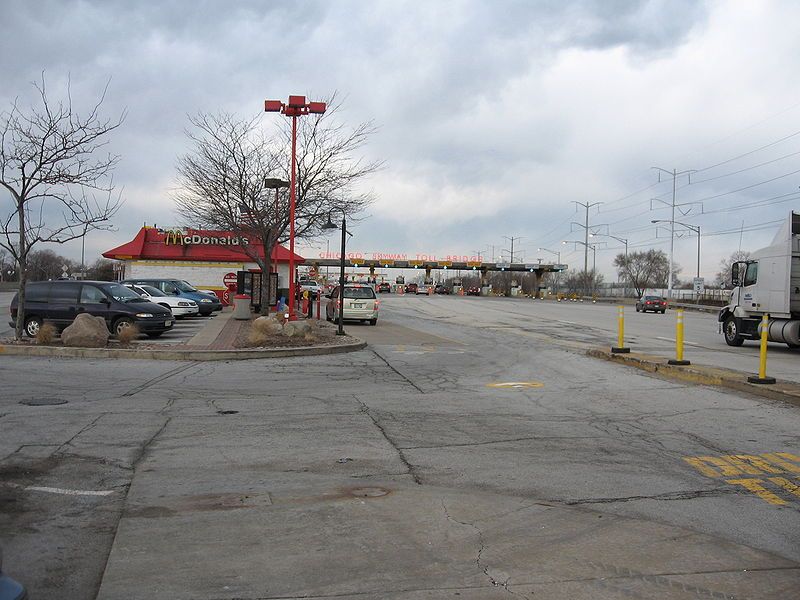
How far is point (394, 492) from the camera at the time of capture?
6.00 meters

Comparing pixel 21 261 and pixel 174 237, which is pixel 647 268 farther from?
pixel 21 261

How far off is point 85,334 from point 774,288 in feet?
61.0

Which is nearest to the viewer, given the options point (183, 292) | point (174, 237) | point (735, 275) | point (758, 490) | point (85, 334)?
point (758, 490)

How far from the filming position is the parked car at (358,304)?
28453mm

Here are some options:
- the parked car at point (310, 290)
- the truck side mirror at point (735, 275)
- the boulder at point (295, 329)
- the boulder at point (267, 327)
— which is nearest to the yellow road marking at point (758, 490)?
the boulder at point (295, 329)

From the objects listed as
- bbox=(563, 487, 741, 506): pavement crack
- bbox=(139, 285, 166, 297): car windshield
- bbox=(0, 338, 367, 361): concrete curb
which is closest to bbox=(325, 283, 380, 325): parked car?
bbox=(139, 285, 166, 297): car windshield

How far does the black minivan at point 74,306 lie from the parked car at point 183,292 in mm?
11258

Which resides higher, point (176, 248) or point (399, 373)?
point (176, 248)

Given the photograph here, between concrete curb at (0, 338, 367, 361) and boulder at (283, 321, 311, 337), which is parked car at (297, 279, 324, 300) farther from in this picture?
concrete curb at (0, 338, 367, 361)

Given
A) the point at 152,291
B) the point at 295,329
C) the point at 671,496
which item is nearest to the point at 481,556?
the point at 671,496

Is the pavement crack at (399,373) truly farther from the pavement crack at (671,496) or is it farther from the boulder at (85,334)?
the boulder at (85,334)

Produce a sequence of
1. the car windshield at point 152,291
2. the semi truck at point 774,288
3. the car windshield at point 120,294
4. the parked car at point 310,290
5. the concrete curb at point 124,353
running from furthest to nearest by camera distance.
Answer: the parked car at point 310,290 < the car windshield at point 152,291 < the semi truck at point 774,288 < the car windshield at point 120,294 < the concrete curb at point 124,353

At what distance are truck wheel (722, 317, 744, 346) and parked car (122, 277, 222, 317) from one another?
2084cm

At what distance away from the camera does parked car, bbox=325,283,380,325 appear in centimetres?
2845
